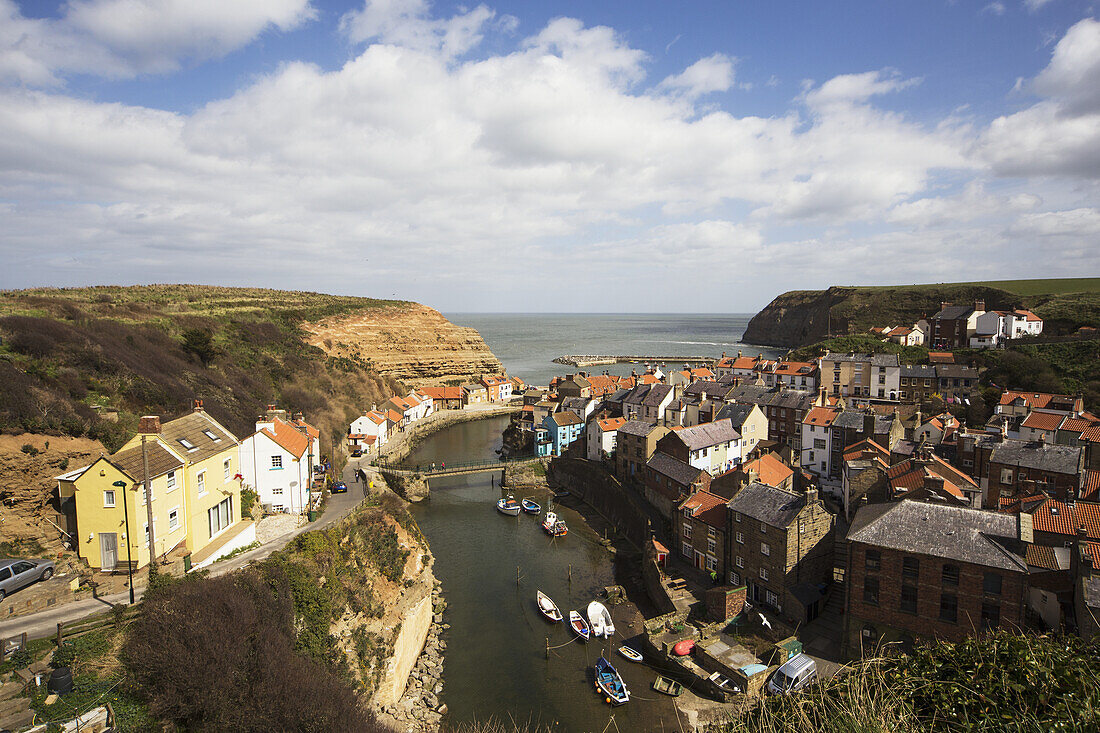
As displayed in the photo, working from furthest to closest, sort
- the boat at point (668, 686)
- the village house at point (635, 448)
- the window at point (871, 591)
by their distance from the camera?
the village house at point (635, 448), the boat at point (668, 686), the window at point (871, 591)

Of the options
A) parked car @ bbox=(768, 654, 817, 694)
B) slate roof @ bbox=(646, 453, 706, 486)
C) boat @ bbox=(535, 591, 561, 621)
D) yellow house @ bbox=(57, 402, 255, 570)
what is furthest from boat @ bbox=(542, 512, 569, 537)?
yellow house @ bbox=(57, 402, 255, 570)

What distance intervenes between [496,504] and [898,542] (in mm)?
29683

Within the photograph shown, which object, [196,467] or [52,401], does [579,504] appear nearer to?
[196,467]

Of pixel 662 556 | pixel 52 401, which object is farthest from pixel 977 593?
pixel 52 401

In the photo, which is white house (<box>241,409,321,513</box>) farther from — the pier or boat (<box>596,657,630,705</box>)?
the pier

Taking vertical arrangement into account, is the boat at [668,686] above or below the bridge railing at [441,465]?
below

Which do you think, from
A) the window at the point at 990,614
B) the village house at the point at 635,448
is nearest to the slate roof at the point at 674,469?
the village house at the point at 635,448

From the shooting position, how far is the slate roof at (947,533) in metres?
18.5

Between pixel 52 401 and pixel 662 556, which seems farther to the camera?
pixel 662 556

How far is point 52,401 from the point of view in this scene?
2152 centimetres

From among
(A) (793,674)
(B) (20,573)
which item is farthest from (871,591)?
(B) (20,573)

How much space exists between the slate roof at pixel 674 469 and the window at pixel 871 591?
12.4 m

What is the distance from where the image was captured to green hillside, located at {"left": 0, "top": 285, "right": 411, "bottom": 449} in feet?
74.3

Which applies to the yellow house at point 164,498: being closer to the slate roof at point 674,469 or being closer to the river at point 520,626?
the river at point 520,626
